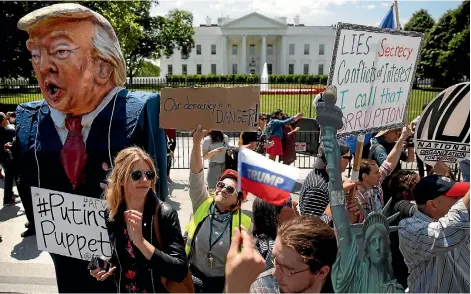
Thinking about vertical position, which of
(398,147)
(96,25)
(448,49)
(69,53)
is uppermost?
(448,49)

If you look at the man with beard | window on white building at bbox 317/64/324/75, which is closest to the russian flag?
the man with beard

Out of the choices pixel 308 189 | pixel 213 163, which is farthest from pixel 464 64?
pixel 308 189

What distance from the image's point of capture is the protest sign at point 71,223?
9.55 feet

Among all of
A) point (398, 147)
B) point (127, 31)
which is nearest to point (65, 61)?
point (398, 147)

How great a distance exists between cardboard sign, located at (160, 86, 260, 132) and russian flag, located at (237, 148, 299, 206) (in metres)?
0.53

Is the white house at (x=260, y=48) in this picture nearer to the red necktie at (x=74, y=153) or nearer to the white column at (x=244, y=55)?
the white column at (x=244, y=55)

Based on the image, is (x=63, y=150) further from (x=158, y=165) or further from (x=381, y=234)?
(x=381, y=234)

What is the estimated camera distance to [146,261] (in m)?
2.27

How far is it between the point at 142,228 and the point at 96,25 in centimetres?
133

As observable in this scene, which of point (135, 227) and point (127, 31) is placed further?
point (127, 31)

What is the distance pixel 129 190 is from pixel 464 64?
3282cm

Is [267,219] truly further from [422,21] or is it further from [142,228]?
[422,21]

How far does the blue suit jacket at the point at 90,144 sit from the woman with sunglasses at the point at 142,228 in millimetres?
393

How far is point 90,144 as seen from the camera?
2.85m
